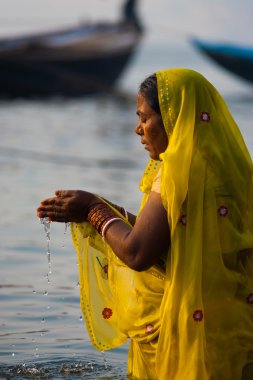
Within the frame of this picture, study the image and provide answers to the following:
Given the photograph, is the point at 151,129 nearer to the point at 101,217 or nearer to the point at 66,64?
the point at 101,217

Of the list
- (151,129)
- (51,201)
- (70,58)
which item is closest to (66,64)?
(70,58)

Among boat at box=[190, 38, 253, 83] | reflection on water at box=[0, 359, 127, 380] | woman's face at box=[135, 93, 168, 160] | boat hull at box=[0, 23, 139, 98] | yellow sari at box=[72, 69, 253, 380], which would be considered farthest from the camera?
boat at box=[190, 38, 253, 83]

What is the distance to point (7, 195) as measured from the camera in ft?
34.1

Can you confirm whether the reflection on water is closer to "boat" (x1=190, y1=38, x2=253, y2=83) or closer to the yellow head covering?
the yellow head covering

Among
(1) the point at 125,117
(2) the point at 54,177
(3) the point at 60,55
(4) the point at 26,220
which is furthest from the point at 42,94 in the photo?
(4) the point at 26,220

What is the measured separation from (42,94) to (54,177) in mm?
17433

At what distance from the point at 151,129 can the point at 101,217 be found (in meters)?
0.35

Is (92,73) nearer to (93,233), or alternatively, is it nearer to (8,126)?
(8,126)

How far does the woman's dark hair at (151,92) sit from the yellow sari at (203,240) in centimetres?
5

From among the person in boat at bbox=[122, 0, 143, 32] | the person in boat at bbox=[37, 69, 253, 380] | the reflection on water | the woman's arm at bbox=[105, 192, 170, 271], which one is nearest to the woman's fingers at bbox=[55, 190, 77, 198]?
the person in boat at bbox=[37, 69, 253, 380]

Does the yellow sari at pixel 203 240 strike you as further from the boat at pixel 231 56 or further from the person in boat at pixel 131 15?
the person in boat at pixel 131 15

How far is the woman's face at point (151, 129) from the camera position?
141 inches

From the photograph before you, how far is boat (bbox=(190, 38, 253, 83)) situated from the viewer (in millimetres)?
32625

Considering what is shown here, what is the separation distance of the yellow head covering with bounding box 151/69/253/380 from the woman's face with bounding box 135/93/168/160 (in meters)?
0.06
